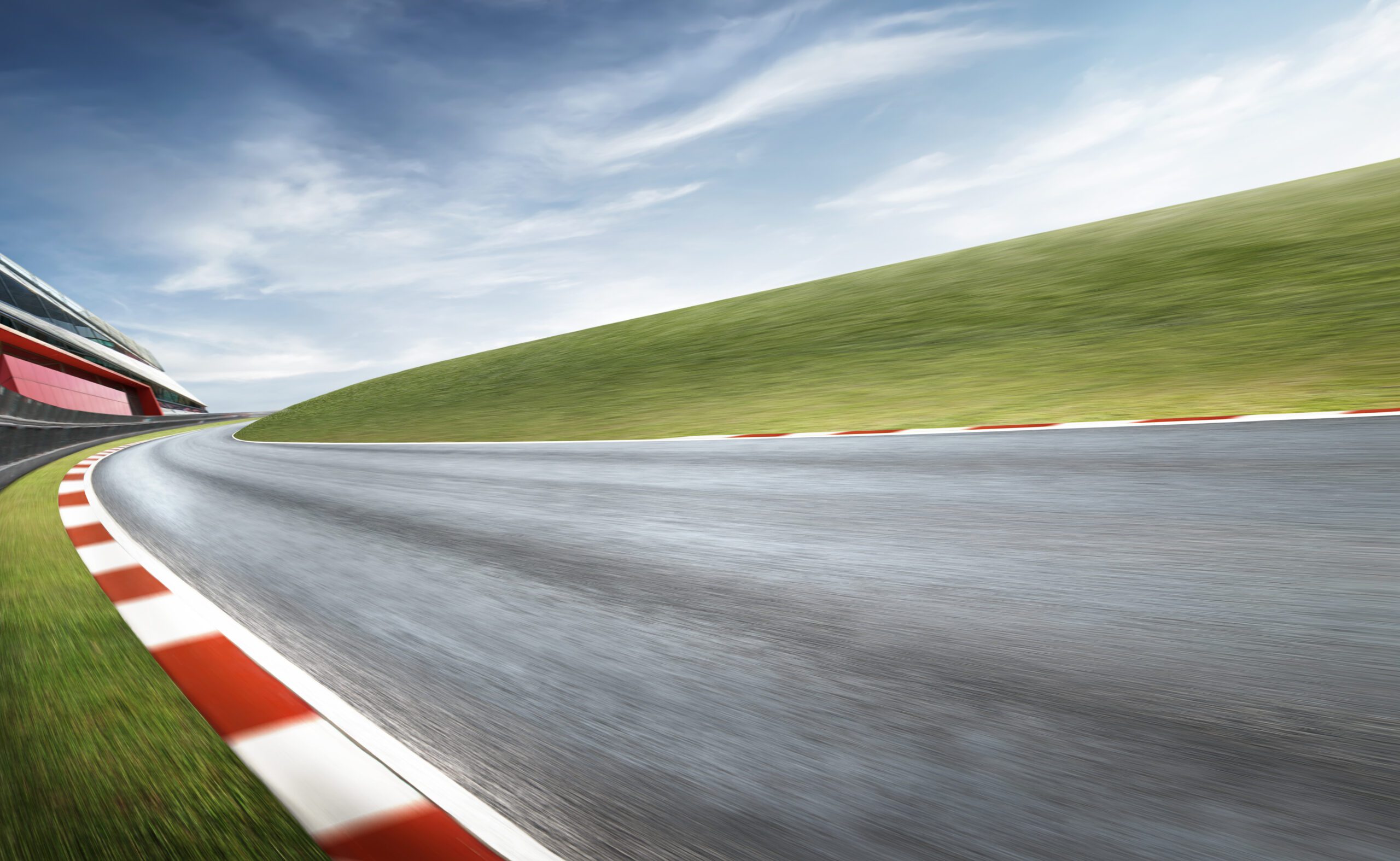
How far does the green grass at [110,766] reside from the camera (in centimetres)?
132

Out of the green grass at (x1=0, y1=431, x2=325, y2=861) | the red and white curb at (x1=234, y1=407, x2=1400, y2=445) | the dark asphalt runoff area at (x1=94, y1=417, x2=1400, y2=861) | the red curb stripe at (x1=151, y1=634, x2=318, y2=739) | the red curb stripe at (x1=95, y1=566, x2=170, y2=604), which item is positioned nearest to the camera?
the dark asphalt runoff area at (x1=94, y1=417, x2=1400, y2=861)

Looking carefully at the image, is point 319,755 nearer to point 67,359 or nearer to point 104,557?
point 104,557

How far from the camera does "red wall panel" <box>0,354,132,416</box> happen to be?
3375cm

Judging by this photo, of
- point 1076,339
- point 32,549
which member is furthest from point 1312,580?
point 1076,339

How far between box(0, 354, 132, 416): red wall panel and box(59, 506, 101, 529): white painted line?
30.9m

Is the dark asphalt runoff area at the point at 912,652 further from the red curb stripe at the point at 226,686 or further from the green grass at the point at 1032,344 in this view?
the green grass at the point at 1032,344

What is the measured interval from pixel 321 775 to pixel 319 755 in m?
0.10

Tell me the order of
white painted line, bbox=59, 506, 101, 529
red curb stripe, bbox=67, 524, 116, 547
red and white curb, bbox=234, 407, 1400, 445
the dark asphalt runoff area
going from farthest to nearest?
white painted line, bbox=59, 506, 101, 529
red and white curb, bbox=234, 407, 1400, 445
red curb stripe, bbox=67, 524, 116, 547
the dark asphalt runoff area

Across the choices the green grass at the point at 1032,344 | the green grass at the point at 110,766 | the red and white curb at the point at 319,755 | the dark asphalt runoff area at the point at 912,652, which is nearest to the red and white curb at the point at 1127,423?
the dark asphalt runoff area at the point at 912,652

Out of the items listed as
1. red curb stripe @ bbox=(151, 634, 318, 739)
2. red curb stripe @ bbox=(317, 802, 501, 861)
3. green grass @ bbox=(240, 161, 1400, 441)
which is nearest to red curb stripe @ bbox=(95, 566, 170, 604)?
red curb stripe @ bbox=(151, 634, 318, 739)

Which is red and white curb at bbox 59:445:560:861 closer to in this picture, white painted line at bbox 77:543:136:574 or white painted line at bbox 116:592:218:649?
white painted line at bbox 116:592:218:649

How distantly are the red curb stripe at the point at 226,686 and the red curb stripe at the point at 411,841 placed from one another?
25.1 inches

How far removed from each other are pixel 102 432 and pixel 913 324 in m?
22.4

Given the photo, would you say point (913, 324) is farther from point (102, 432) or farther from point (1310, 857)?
point (102, 432)
